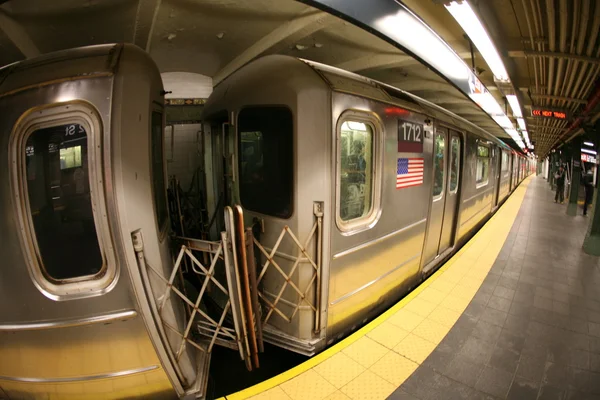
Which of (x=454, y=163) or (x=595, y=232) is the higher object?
(x=454, y=163)

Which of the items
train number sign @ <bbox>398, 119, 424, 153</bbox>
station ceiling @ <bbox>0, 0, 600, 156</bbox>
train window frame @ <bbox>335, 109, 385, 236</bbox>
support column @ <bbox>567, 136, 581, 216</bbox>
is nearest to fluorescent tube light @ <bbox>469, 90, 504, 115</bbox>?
station ceiling @ <bbox>0, 0, 600, 156</bbox>

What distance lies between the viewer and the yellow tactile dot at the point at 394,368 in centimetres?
213

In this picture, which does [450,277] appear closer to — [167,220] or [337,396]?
[337,396]

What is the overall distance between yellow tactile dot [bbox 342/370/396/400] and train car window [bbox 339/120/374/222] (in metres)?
1.38

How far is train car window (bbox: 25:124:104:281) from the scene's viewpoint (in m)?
1.68

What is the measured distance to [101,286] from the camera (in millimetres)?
1742

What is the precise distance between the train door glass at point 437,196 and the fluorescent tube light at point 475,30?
1175mm

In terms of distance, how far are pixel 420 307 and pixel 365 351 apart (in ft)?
3.54

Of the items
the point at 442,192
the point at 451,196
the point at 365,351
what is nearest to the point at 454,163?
the point at 451,196

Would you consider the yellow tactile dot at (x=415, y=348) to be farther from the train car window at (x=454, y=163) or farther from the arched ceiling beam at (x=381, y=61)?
the arched ceiling beam at (x=381, y=61)

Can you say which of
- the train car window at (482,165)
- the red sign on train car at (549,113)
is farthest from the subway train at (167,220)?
the red sign on train car at (549,113)

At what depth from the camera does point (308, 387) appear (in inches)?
78.9

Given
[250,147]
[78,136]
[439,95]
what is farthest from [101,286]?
[439,95]

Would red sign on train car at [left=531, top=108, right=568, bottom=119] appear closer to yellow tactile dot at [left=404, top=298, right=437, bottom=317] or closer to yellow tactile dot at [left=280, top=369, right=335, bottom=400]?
yellow tactile dot at [left=404, top=298, right=437, bottom=317]
